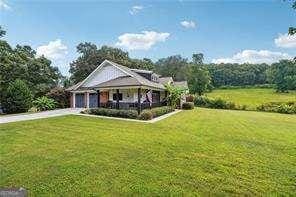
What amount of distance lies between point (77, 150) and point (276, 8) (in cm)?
1425

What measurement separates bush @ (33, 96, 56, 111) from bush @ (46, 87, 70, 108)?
5.69ft

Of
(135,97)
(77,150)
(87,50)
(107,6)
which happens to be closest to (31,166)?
(77,150)

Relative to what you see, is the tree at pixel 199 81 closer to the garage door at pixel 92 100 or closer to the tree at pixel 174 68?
the tree at pixel 174 68

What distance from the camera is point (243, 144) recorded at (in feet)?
46.1

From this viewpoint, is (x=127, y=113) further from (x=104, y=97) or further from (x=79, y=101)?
(x=79, y=101)

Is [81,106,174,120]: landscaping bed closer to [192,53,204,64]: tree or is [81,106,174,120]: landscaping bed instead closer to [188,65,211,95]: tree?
[188,65,211,95]: tree

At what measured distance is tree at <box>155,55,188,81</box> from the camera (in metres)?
79.7

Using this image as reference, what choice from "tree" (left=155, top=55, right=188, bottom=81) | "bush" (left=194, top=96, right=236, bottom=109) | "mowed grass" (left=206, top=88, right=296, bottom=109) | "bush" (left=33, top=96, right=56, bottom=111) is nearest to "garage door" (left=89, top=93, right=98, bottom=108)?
"bush" (left=33, top=96, right=56, bottom=111)

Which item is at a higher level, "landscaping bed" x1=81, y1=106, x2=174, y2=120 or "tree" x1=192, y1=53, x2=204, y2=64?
"tree" x1=192, y1=53, x2=204, y2=64

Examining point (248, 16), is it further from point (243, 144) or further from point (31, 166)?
point (31, 166)

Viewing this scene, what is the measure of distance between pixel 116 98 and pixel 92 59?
22.8 metres

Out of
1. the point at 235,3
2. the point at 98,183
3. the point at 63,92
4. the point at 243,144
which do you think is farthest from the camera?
the point at 63,92

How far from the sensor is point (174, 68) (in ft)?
271

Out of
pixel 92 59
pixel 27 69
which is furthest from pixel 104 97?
pixel 92 59
